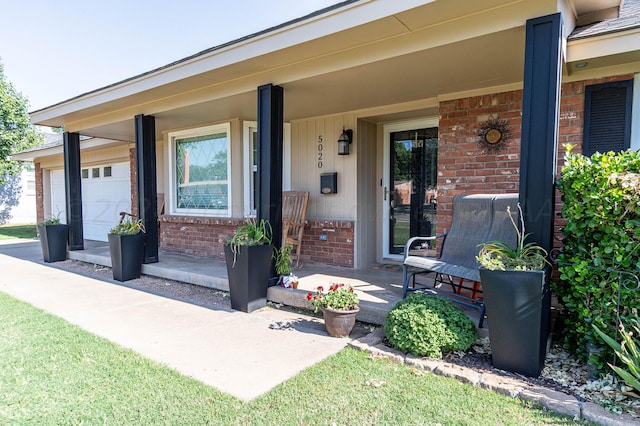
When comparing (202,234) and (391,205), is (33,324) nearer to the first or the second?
(202,234)

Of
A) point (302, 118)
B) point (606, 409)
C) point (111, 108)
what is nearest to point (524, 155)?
point (606, 409)

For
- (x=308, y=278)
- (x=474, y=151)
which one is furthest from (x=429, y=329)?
(x=474, y=151)

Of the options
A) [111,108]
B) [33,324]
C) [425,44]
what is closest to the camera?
[425,44]

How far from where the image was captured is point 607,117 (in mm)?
3242

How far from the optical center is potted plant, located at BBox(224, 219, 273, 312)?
3648mm

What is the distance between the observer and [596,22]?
3.00m

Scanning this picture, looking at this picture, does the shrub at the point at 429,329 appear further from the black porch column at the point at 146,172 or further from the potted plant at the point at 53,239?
the potted plant at the point at 53,239

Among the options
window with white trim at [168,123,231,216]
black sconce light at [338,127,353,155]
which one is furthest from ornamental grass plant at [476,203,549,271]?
window with white trim at [168,123,231,216]

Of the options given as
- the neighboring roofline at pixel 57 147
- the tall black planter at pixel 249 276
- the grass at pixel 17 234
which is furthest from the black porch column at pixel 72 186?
the grass at pixel 17 234

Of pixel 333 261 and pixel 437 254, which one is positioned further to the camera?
pixel 333 261

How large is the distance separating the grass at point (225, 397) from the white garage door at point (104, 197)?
6.62 meters

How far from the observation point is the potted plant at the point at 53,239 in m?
6.41

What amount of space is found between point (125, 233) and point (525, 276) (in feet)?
16.5

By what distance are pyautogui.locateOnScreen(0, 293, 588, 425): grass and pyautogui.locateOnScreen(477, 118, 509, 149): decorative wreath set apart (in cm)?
261
